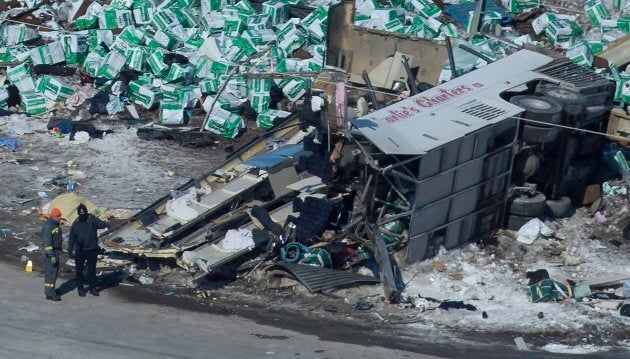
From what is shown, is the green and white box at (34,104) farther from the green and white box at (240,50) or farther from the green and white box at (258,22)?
the green and white box at (258,22)

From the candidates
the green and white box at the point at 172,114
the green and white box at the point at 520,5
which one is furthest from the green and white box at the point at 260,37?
the green and white box at the point at 520,5

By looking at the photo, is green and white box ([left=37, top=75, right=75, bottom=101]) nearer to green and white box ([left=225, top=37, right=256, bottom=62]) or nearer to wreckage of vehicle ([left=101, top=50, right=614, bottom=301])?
green and white box ([left=225, top=37, right=256, bottom=62])

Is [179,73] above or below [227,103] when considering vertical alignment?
above

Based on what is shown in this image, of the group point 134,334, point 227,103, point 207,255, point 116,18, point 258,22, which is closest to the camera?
point 134,334

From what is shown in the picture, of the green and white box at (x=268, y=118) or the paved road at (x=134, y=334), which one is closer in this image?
the paved road at (x=134, y=334)

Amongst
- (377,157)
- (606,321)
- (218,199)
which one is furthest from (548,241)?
(218,199)

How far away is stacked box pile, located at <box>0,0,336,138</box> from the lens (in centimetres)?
1911

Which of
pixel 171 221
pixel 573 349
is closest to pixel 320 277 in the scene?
pixel 171 221

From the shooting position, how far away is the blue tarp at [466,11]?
2170 centimetres

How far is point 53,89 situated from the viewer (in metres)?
19.5

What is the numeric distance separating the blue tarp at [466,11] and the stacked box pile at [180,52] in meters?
2.51

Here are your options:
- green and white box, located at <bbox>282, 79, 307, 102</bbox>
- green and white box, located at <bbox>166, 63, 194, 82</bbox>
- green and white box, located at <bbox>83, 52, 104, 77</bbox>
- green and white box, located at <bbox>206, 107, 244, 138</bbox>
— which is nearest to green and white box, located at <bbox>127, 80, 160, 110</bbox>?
green and white box, located at <bbox>166, 63, 194, 82</bbox>

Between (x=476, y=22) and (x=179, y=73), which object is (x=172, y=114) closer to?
(x=179, y=73)

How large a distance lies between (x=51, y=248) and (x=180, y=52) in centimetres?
822
